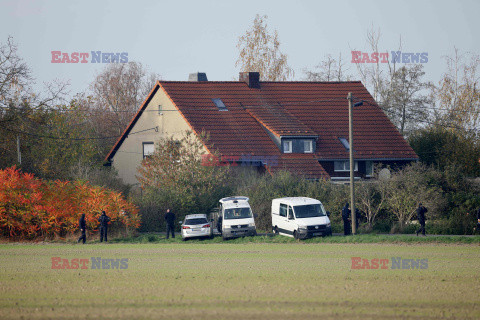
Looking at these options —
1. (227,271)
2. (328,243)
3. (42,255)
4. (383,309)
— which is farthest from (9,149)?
(383,309)

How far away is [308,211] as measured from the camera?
116 feet

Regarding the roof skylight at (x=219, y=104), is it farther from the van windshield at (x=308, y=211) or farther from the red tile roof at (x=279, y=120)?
the van windshield at (x=308, y=211)

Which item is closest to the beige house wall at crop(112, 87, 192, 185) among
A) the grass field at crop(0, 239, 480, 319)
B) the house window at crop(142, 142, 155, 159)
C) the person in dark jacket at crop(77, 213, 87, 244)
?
the house window at crop(142, 142, 155, 159)

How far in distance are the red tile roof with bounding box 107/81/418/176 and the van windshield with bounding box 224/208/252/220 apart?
1120 centimetres

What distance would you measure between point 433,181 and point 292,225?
10510 millimetres

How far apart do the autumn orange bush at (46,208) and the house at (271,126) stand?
10944 millimetres

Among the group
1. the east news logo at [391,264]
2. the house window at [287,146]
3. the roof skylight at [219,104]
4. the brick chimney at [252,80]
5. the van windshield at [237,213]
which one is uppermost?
the brick chimney at [252,80]

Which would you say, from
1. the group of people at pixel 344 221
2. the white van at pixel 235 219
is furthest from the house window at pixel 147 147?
the white van at pixel 235 219

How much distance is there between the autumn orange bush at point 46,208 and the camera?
37281 millimetres

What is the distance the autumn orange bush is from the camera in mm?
37281

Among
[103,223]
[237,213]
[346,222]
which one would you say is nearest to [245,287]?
[346,222]

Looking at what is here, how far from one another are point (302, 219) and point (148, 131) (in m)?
25.3

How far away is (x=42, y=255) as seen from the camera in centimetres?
2872

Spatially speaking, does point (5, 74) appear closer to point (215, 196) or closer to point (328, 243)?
point (215, 196)
